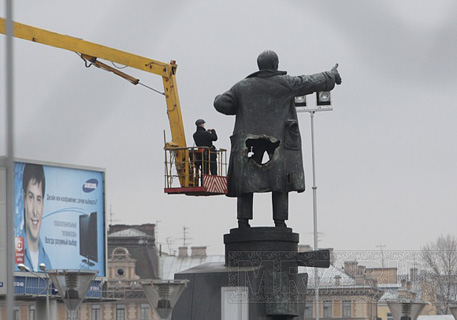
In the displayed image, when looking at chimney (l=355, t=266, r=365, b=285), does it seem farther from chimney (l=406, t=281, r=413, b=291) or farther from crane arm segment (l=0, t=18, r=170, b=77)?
crane arm segment (l=0, t=18, r=170, b=77)

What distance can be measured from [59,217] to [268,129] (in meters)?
42.8

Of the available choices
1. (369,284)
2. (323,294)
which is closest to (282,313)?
(369,284)

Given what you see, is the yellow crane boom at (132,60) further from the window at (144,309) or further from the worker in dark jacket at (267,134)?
the window at (144,309)

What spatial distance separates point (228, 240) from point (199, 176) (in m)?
9.83

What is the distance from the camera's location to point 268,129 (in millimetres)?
17656

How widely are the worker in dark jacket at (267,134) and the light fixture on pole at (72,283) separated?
429 centimetres

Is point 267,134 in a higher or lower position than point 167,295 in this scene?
higher

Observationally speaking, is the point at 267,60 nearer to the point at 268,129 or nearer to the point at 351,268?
the point at 268,129

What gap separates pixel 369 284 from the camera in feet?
66.5

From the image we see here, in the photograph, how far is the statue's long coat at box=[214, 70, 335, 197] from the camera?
57.9ft

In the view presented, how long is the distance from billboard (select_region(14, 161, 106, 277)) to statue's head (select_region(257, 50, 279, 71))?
3945cm

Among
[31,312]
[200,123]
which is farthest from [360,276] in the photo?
[31,312]

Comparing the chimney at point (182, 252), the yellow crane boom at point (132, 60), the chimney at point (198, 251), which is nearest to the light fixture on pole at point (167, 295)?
the yellow crane boom at point (132, 60)

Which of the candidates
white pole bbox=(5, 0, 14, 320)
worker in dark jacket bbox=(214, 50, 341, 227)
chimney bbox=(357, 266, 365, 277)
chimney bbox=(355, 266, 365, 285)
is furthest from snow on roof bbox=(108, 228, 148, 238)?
white pole bbox=(5, 0, 14, 320)
